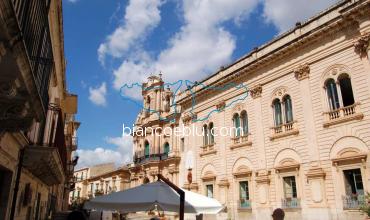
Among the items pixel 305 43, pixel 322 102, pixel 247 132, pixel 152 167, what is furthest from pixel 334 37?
pixel 152 167

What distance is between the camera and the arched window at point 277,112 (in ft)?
60.5

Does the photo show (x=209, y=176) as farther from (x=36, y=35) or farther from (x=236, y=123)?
(x=36, y=35)

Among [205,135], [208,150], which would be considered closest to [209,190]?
[208,150]

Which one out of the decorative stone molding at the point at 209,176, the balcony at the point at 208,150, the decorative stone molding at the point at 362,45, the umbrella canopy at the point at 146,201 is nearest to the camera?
the umbrella canopy at the point at 146,201

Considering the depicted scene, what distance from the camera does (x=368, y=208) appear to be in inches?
464

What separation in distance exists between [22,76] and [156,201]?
388cm

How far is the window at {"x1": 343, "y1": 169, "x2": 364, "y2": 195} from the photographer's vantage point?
14.1m

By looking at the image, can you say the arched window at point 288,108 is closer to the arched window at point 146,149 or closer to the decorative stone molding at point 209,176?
the decorative stone molding at point 209,176

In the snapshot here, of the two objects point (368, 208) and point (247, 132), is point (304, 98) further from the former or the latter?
point (368, 208)

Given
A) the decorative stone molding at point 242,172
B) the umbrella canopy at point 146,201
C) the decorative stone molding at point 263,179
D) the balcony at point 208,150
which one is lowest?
the umbrella canopy at point 146,201

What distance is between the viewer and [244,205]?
19312 mm

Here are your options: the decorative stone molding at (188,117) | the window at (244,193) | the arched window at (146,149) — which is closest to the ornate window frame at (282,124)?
the window at (244,193)

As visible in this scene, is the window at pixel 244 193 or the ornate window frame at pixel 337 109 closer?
the ornate window frame at pixel 337 109

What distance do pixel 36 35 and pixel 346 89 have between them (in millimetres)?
14362
